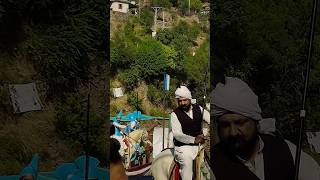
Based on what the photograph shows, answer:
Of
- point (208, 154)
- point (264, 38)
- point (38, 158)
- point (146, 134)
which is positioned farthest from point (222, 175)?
point (146, 134)

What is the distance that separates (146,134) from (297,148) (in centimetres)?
195

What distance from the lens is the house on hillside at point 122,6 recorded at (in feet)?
14.8

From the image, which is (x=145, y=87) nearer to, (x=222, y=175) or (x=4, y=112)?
(x=222, y=175)

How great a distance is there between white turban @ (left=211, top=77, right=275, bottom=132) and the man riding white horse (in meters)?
0.45

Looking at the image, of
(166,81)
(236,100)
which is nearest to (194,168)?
(236,100)

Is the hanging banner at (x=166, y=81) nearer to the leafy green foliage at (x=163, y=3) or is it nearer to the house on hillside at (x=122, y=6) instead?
the leafy green foliage at (x=163, y=3)

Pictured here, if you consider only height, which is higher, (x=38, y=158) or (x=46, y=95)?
(x=46, y=95)

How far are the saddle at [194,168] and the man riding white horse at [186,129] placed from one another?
0.02 meters

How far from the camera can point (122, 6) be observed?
472 centimetres

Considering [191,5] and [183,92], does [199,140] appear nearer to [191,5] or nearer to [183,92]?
[183,92]

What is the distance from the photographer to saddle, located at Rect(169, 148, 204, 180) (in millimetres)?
3473

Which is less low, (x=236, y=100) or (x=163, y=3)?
(x=163, y=3)

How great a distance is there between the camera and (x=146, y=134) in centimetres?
478

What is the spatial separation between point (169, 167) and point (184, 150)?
0.17m
